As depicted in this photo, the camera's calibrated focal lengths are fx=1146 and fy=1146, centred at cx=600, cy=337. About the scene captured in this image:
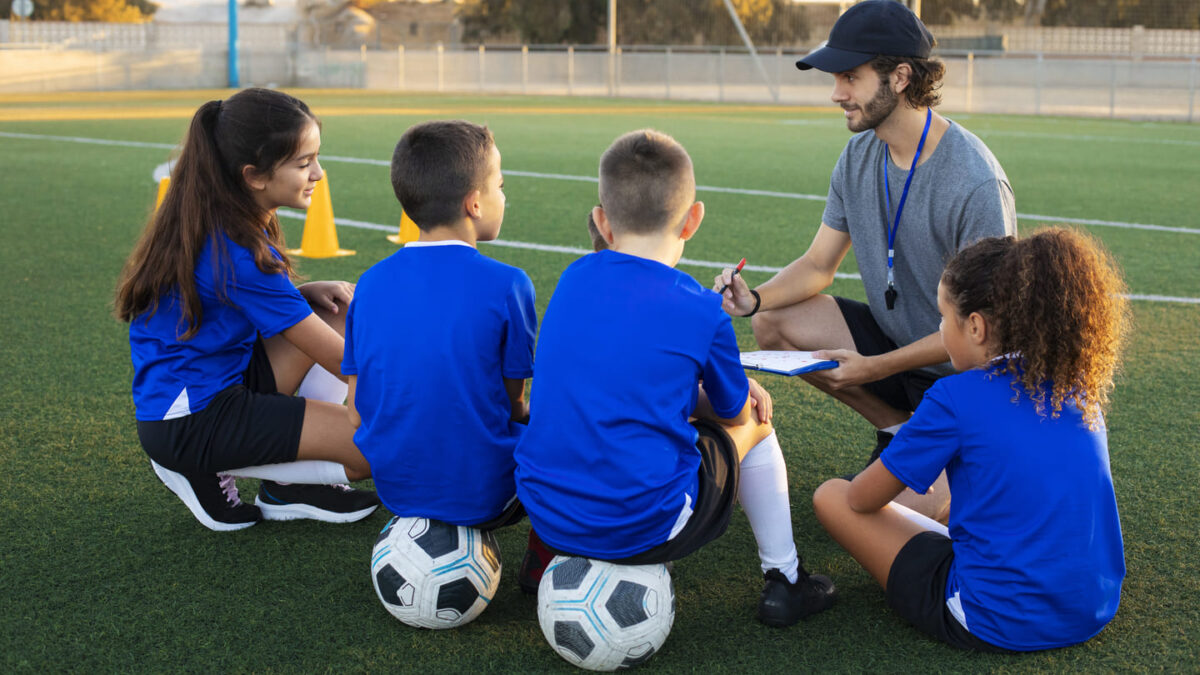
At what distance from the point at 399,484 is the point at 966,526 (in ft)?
4.54

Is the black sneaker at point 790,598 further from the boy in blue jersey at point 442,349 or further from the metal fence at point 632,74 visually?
the metal fence at point 632,74

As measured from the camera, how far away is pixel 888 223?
375cm

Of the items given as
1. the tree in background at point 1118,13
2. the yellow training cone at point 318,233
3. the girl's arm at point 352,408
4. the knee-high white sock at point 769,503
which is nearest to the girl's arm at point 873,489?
the knee-high white sock at point 769,503

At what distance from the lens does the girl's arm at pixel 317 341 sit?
3.30 meters

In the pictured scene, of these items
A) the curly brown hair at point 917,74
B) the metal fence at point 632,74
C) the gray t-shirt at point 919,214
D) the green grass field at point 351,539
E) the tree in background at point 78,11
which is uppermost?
the tree in background at point 78,11

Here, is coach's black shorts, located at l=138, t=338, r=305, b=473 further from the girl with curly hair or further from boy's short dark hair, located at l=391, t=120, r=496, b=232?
the girl with curly hair

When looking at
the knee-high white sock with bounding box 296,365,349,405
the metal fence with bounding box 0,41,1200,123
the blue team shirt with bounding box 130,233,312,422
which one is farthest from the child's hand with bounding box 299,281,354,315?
the metal fence with bounding box 0,41,1200,123

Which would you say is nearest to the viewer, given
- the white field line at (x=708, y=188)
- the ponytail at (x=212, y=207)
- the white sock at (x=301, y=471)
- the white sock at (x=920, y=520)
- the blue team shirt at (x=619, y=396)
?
the blue team shirt at (x=619, y=396)

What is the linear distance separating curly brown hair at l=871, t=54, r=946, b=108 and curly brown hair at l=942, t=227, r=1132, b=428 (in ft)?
3.50

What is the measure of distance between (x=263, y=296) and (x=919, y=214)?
2.01 metres

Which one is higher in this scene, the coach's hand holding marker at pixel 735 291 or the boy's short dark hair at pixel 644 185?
the boy's short dark hair at pixel 644 185

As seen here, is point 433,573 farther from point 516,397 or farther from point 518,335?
point 518,335

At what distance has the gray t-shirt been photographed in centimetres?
346

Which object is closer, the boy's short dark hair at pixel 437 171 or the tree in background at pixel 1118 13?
the boy's short dark hair at pixel 437 171
